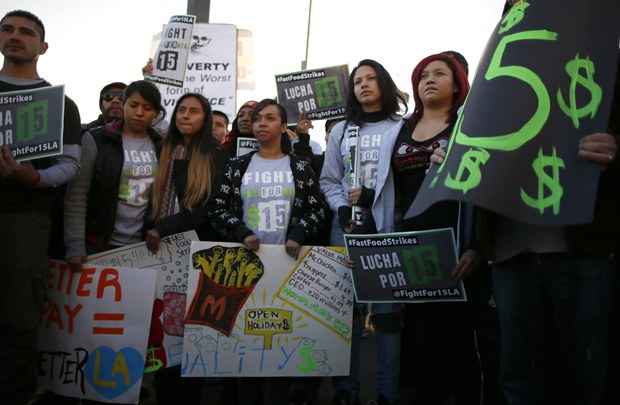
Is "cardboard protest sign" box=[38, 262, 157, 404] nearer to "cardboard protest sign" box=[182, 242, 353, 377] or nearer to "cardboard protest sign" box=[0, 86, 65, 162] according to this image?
"cardboard protest sign" box=[182, 242, 353, 377]

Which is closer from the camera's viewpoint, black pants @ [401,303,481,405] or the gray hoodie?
black pants @ [401,303,481,405]

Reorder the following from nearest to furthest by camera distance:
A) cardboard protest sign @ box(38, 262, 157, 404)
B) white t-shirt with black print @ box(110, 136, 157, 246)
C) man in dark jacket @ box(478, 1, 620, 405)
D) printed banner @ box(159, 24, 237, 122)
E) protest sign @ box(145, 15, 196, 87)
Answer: man in dark jacket @ box(478, 1, 620, 405), cardboard protest sign @ box(38, 262, 157, 404), white t-shirt with black print @ box(110, 136, 157, 246), protest sign @ box(145, 15, 196, 87), printed banner @ box(159, 24, 237, 122)

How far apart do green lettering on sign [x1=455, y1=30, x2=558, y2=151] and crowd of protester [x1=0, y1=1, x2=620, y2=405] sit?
172mm

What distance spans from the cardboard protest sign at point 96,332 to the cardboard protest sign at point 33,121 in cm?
76

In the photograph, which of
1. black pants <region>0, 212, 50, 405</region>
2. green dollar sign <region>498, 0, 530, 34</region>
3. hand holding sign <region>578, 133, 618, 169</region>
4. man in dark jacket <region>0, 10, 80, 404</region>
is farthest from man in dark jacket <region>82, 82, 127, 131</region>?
hand holding sign <region>578, 133, 618, 169</region>

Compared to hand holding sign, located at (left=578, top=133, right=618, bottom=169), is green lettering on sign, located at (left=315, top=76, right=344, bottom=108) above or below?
above

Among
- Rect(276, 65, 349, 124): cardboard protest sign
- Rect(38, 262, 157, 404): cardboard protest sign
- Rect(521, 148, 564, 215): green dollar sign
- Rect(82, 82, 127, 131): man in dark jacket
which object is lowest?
Rect(38, 262, 157, 404): cardboard protest sign

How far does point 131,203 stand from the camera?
341cm

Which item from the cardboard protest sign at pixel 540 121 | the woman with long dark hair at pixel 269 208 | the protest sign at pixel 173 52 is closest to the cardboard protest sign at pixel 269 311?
the woman with long dark hair at pixel 269 208

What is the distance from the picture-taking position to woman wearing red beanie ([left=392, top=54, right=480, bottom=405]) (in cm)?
271

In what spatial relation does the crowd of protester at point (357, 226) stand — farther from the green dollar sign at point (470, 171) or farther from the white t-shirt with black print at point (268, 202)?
the green dollar sign at point (470, 171)

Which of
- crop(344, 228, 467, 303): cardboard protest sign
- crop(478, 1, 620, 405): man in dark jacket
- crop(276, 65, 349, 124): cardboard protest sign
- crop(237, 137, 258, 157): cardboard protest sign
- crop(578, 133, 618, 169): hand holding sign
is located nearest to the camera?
crop(578, 133, 618, 169): hand holding sign

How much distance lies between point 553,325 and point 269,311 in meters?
1.71

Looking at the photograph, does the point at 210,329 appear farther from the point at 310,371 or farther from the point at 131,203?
the point at 131,203
